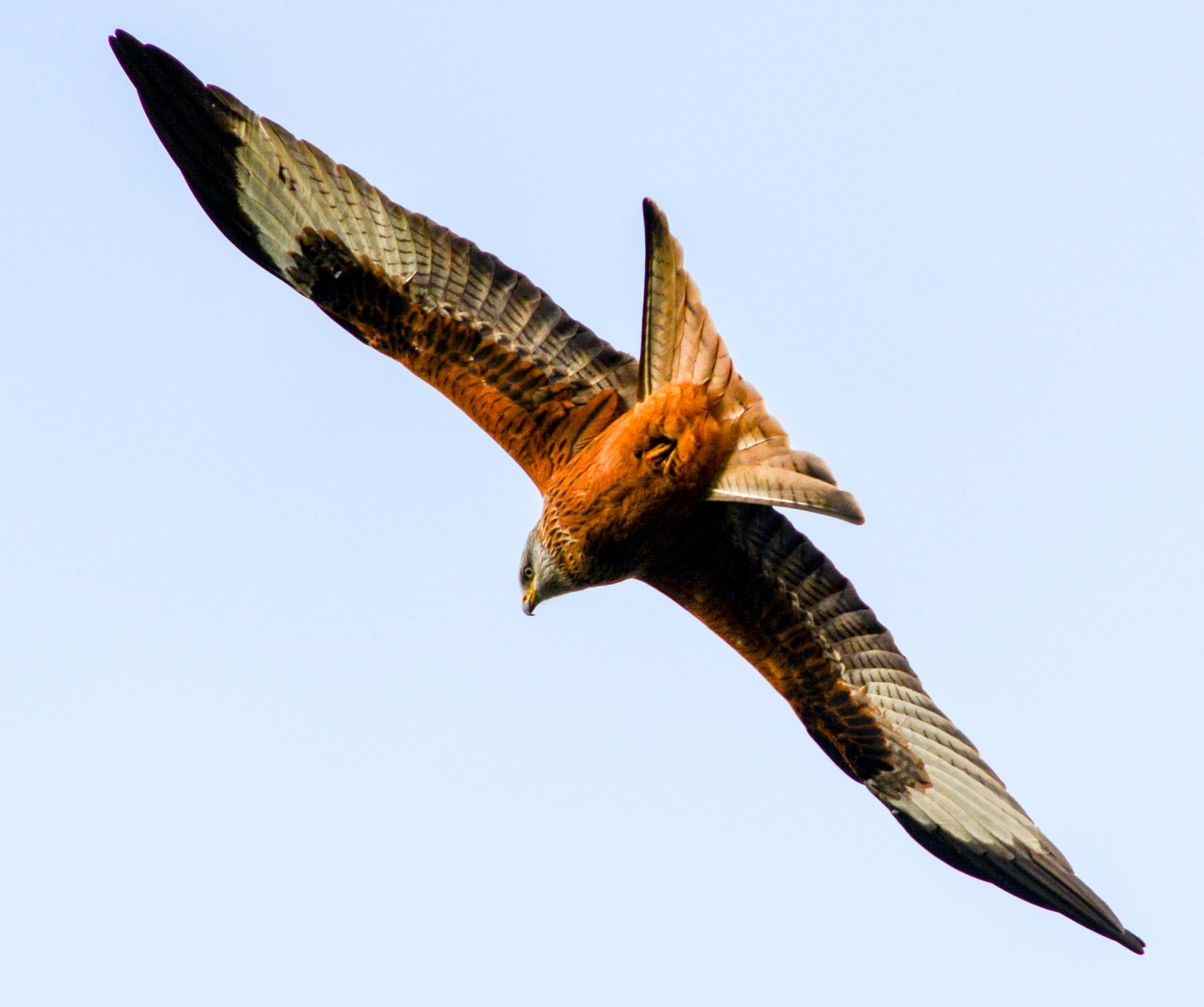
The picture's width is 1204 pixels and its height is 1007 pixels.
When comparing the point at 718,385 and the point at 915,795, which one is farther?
the point at 915,795

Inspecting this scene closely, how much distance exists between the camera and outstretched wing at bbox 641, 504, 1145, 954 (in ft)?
28.7

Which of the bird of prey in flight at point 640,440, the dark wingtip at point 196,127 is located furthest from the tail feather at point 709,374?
the dark wingtip at point 196,127

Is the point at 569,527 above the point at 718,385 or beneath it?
beneath

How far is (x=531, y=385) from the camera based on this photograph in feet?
28.1

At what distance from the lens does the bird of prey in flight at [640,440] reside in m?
8.00

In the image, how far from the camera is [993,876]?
338 inches

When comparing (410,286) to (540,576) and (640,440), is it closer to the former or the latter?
(640,440)

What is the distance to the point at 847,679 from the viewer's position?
895 centimetres

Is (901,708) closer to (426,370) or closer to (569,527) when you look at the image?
(569,527)

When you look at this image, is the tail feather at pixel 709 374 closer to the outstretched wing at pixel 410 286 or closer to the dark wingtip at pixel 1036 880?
the outstretched wing at pixel 410 286

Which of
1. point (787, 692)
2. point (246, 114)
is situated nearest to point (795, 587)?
point (787, 692)

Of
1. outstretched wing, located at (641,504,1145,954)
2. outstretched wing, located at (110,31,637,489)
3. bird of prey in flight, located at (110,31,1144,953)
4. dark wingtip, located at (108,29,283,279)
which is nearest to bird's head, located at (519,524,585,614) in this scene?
bird of prey in flight, located at (110,31,1144,953)

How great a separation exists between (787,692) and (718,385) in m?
1.85

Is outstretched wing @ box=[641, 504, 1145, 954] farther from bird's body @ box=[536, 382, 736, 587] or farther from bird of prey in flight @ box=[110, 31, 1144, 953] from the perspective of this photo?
bird's body @ box=[536, 382, 736, 587]
